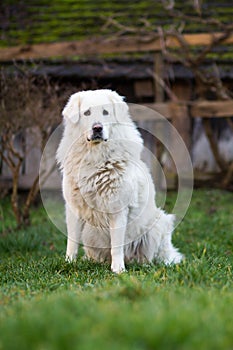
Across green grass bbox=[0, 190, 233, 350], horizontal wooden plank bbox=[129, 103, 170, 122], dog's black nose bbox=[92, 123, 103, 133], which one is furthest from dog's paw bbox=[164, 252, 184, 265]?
horizontal wooden plank bbox=[129, 103, 170, 122]

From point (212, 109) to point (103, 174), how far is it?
5980 mm

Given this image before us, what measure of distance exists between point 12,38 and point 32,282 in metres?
9.17

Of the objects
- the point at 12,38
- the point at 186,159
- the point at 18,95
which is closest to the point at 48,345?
the point at 18,95

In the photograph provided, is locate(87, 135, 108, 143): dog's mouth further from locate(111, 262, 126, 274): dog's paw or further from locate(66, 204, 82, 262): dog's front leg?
locate(111, 262, 126, 274): dog's paw

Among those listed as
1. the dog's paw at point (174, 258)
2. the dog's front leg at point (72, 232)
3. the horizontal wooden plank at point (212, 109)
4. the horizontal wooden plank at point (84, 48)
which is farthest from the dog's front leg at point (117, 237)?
the horizontal wooden plank at point (84, 48)

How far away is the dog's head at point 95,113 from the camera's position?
520cm

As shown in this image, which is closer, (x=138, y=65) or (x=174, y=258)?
(x=174, y=258)

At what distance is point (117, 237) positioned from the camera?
541 cm

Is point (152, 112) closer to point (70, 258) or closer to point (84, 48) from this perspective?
point (84, 48)

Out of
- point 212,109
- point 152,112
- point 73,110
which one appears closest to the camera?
point 73,110

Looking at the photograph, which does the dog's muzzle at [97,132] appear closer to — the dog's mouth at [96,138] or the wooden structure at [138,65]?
the dog's mouth at [96,138]

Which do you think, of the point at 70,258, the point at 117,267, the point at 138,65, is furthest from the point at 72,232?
the point at 138,65

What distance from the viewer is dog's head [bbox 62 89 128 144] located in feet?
17.1

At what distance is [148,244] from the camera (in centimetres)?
592
